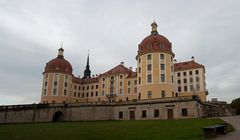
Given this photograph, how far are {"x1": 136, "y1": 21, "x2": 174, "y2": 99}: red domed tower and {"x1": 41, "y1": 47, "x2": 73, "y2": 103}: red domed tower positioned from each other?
29.3m

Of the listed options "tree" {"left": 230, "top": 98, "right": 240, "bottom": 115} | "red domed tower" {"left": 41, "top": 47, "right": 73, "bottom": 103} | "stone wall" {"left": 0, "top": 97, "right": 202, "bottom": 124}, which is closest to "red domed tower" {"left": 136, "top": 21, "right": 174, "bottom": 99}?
"stone wall" {"left": 0, "top": 97, "right": 202, "bottom": 124}

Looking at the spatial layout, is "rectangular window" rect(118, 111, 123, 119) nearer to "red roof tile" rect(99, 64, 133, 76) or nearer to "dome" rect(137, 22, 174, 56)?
"dome" rect(137, 22, 174, 56)

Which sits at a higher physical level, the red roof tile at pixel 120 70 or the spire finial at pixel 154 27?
the spire finial at pixel 154 27

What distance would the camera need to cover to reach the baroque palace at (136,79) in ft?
165

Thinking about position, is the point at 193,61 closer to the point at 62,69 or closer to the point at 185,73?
the point at 185,73

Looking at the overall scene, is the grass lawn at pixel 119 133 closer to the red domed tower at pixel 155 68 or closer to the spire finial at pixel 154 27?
the red domed tower at pixel 155 68

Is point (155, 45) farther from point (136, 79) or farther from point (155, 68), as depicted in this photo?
point (136, 79)

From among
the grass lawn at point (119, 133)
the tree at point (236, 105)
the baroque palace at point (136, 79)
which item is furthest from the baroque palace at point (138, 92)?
the grass lawn at point (119, 133)

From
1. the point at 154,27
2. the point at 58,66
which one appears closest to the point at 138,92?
the point at 154,27

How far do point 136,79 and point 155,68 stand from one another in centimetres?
2061

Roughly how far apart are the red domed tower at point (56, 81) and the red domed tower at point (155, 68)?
29255 millimetres

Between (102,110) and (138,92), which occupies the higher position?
(138,92)

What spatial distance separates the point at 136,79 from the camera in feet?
231

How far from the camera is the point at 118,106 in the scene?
48000 millimetres
